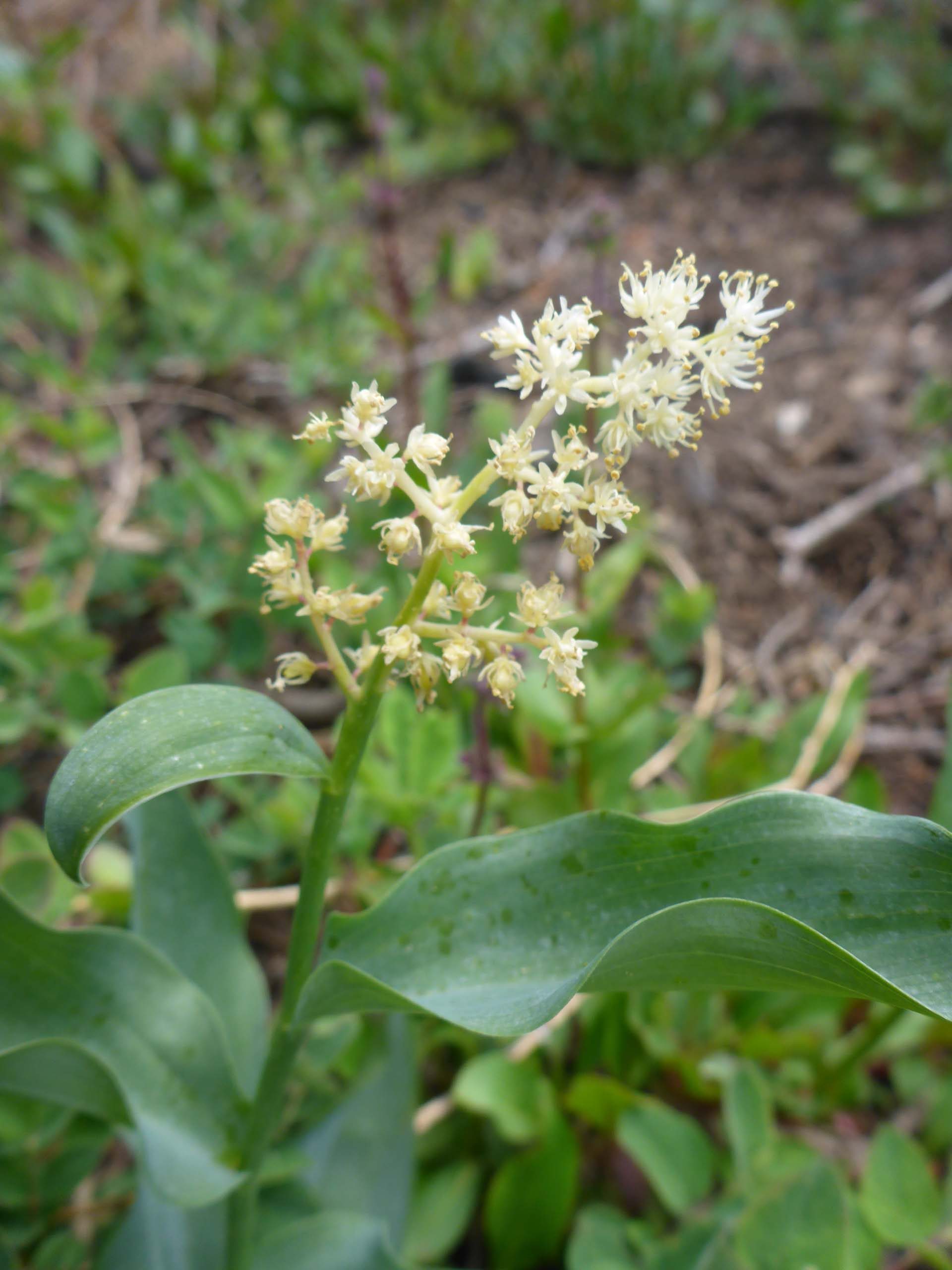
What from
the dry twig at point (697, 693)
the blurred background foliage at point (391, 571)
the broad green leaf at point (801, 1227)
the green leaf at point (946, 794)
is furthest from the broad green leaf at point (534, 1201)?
the green leaf at point (946, 794)

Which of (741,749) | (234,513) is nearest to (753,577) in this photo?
(741,749)

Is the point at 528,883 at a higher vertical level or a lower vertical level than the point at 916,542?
lower

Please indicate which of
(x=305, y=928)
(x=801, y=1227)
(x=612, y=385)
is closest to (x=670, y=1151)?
(x=801, y=1227)

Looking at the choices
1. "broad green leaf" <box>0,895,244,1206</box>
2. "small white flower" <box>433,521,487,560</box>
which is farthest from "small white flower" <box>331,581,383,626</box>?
"broad green leaf" <box>0,895,244,1206</box>

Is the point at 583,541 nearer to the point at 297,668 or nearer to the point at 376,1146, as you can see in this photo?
the point at 297,668

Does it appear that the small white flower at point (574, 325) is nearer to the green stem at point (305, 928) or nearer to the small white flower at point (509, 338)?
the small white flower at point (509, 338)

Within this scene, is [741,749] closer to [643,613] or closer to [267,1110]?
[643,613]

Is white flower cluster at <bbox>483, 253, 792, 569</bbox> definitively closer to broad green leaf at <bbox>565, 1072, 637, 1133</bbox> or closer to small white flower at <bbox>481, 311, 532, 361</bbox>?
small white flower at <bbox>481, 311, 532, 361</bbox>
